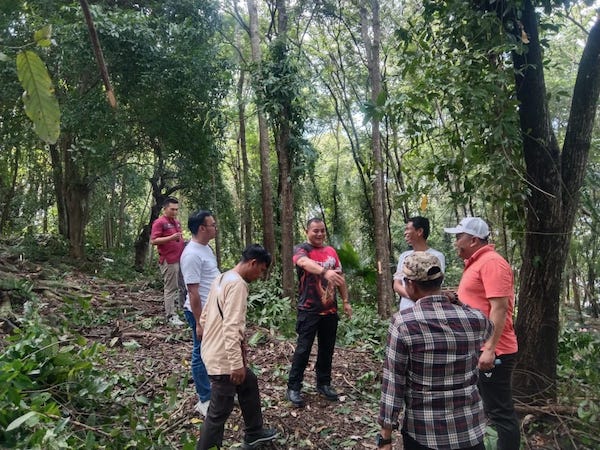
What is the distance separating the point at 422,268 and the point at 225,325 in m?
1.34


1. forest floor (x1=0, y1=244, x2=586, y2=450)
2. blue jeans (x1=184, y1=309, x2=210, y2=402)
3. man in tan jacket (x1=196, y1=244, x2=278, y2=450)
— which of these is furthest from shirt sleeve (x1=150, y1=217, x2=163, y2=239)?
man in tan jacket (x1=196, y1=244, x2=278, y2=450)

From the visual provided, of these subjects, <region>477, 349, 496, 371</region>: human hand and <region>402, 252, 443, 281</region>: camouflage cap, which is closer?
<region>402, 252, 443, 281</region>: camouflage cap

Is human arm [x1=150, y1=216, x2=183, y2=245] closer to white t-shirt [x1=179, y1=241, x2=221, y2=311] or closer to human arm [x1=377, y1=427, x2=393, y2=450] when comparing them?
white t-shirt [x1=179, y1=241, x2=221, y2=311]

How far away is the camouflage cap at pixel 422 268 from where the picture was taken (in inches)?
83.4

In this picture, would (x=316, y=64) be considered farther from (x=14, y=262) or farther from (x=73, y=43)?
(x=14, y=262)

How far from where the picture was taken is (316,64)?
44.2ft

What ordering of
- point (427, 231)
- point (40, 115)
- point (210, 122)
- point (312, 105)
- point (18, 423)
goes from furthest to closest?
point (210, 122), point (312, 105), point (427, 231), point (18, 423), point (40, 115)

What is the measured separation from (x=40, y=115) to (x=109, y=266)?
11375 mm

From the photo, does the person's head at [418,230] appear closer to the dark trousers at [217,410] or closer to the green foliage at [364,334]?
the dark trousers at [217,410]

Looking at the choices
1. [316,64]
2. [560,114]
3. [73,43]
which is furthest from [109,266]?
[560,114]

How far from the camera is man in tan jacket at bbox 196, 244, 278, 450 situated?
2812 millimetres

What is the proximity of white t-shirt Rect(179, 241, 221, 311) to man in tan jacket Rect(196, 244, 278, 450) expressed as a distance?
0.47 m

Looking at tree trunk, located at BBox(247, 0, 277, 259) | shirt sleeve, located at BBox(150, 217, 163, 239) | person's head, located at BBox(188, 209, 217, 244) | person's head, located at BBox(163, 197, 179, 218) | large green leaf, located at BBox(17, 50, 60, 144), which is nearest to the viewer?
large green leaf, located at BBox(17, 50, 60, 144)

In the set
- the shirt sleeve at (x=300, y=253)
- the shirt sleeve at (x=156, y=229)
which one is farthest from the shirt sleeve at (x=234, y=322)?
the shirt sleeve at (x=156, y=229)
